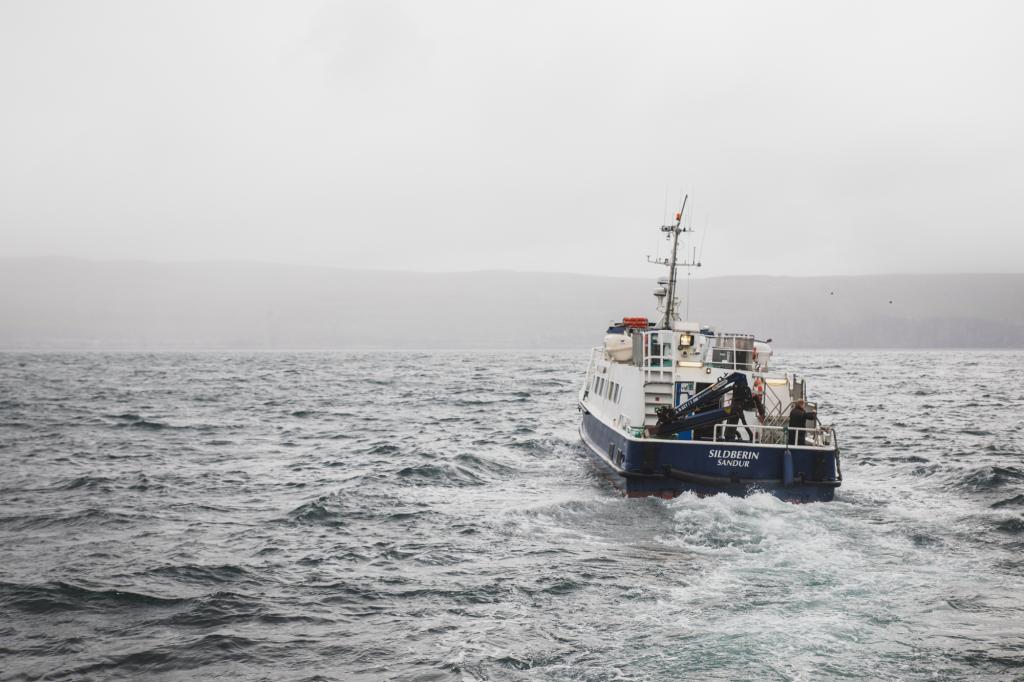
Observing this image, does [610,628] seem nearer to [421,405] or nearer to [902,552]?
[902,552]

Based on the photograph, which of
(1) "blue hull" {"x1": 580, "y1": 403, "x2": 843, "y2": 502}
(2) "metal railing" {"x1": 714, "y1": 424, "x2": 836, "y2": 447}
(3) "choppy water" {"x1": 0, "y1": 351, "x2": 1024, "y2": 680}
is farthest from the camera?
(2) "metal railing" {"x1": 714, "y1": 424, "x2": 836, "y2": 447}

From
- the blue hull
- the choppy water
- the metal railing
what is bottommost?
the choppy water

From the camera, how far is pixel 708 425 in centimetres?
2461

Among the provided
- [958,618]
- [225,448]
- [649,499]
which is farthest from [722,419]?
[225,448]

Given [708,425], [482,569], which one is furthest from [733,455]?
[482,569]

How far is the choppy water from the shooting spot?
12.4 meters

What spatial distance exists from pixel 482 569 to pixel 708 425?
33.5 feet

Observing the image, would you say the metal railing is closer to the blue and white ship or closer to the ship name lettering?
the blue and white ship

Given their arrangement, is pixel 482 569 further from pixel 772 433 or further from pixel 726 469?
pixel 772 433

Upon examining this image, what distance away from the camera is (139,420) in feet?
158

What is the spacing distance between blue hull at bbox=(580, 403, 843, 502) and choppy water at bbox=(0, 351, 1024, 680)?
0.64 m

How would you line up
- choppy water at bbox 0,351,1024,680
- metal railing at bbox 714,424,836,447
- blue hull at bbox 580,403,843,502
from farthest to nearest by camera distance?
1. metal railing at bbox 714,424,836,447
2. blue hull at bbox 580,403,843,502
3. choppy water at bbox 0,351,1024,680

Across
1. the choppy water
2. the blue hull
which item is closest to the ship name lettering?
the blue hull

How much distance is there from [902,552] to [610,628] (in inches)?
348
